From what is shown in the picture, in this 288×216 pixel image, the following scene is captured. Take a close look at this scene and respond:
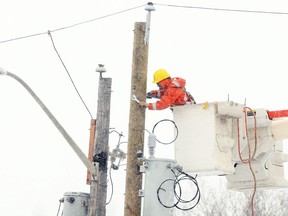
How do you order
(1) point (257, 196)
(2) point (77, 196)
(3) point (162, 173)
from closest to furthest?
(3) point (162, 173)
(2) point (77, 196)
(1) point (257, 196)

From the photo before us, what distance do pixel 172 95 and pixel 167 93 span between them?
8 centimetres

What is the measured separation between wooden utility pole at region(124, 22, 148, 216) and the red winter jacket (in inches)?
9.6

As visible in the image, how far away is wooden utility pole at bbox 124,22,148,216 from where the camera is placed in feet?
29.7

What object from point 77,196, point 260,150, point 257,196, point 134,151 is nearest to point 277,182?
point 260,150

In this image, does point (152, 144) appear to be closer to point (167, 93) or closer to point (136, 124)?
point (136, 124)

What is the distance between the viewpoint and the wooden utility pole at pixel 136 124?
904 centimetres

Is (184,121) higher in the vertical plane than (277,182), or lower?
higher

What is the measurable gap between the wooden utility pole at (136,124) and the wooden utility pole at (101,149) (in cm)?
116

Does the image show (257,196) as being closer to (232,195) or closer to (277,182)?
(232,195)

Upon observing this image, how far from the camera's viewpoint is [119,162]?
10.6 m

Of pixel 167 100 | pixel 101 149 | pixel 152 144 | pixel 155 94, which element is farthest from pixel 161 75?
pixel 101 149

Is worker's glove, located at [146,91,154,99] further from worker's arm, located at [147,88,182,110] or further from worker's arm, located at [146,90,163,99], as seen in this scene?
worker's arm, located at [147,88,182,110]

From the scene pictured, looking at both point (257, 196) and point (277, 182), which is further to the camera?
point (257, 196)

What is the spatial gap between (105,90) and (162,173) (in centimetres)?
244
